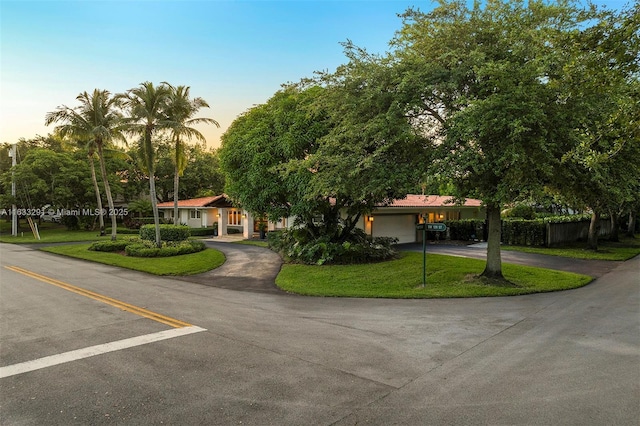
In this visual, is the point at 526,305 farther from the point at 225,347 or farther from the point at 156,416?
the point at 156,416

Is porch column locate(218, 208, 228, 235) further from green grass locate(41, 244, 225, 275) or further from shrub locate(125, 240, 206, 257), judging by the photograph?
green grass locate(41, 244, 225, 275)

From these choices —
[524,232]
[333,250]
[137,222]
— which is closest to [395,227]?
[524,232]

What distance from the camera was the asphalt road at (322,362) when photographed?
400cm

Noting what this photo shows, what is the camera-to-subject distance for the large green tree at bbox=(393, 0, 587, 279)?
9.00 meters

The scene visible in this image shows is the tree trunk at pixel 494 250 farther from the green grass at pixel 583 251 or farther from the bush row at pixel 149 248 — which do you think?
the bush row at pixel 149 248

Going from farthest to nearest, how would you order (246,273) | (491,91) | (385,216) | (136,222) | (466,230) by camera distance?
1. (136,222)
2. (466,230)
3. (385,216)
4. (246,273)
5. (491,91)

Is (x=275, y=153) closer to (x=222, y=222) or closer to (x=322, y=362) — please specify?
(x=322, y=362)

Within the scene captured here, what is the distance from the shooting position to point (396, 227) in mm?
25766

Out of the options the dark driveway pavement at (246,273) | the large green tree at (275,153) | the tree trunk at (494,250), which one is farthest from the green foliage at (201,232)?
the tree trunk at (494,250)

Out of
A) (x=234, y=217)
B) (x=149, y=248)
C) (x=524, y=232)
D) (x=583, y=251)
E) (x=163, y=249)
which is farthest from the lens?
(x=234, y=217)

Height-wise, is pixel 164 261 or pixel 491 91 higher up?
pixel 491 91

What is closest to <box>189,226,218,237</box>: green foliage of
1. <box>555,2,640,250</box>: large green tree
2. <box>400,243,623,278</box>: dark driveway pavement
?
<box>400,243,623,278</box>: dark driveway pavement

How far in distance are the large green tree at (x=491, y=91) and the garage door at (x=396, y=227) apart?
13.2 m

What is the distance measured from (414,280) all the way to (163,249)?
43.1 feet
